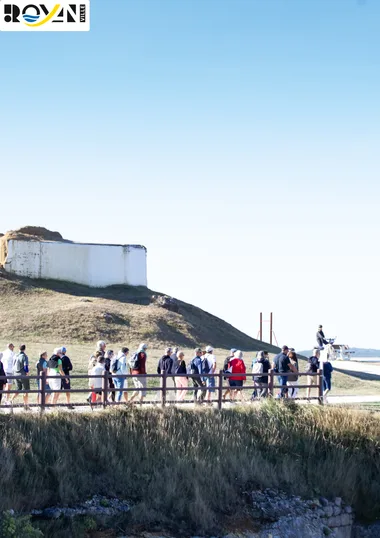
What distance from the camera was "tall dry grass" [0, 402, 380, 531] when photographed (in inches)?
802

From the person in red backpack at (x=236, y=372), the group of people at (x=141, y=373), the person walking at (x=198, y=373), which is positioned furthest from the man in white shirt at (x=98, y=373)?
the person in red backpack at (x=236, y=372)

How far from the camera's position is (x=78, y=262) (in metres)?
62.6

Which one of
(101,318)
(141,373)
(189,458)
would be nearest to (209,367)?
(141,373)

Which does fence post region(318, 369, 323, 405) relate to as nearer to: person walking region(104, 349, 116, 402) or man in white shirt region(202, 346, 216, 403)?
man in white shirt region(202, 346, 216, 403)

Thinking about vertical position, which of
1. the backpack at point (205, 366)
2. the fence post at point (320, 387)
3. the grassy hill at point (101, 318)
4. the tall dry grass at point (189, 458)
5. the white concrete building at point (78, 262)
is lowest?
the tall dry grass at point (189, 458)

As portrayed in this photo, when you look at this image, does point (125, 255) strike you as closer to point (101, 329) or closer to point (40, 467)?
point (101, 329)

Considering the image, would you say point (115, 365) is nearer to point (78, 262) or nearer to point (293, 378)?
point (293, 378)

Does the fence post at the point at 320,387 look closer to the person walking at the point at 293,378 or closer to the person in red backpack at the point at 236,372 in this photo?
the person walking at the point at 293,378

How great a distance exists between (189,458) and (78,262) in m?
41.3

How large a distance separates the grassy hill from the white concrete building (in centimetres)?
79

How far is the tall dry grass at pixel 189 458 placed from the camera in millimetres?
20375

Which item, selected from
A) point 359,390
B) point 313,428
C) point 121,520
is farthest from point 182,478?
point 359,390

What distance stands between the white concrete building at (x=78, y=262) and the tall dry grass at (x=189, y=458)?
126ft

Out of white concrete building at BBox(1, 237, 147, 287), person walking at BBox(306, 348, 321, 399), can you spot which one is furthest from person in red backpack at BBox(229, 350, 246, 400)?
white concrete building at BBox(1, 237, 147, 287)
